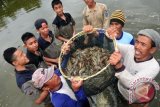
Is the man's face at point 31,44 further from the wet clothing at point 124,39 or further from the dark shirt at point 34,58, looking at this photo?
the wet clothing at point 124,39

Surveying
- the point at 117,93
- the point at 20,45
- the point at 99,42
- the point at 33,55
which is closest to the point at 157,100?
the point at 117,93

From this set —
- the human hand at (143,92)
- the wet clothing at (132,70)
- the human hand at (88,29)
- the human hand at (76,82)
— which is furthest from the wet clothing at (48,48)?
the human hand at (143,92)

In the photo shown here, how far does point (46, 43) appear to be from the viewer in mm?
5848

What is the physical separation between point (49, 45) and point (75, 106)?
2.14 m

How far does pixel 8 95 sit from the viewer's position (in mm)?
7059

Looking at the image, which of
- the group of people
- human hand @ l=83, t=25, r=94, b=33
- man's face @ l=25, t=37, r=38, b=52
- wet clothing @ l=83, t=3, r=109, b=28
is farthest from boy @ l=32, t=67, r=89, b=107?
wet clothing @ l=83, t=3, r=109, b=28

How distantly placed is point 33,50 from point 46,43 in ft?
1.83

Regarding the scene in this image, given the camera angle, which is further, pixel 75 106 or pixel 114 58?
pixel 75 106

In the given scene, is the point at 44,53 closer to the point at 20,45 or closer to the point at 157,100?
the point at 157,100

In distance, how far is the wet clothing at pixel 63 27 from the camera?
6465 mm

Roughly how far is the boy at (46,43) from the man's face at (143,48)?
2.42 metres

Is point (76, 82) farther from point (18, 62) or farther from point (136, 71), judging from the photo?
→ point (18, 62)

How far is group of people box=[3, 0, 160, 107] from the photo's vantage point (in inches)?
151

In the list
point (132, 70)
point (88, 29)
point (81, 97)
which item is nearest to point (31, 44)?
point (88, 29)
